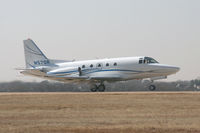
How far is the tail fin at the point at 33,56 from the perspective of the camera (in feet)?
186

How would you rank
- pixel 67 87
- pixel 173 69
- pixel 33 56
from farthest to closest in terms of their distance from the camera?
pixel 67 87, pixel 33 56, pixel 173 69

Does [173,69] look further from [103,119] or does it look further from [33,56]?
[103,119]

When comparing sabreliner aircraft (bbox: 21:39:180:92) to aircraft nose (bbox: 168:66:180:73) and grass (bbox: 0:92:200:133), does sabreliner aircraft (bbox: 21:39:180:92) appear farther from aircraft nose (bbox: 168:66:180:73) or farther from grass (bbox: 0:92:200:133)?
grass (bbox: 0:92:200:133)

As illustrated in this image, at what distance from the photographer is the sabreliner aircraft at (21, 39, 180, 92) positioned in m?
47.8

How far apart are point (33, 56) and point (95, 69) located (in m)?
10.2

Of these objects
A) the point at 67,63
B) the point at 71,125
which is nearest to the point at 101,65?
the point at 67,63

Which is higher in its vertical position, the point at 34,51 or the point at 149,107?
the point at 34,51

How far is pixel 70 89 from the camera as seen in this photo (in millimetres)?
64938

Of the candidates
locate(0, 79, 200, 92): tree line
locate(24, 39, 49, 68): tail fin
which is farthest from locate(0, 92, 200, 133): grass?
locate(0, 79, 200, 92): tree line

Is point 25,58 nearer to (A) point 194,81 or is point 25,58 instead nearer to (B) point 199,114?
(A) point 194,81

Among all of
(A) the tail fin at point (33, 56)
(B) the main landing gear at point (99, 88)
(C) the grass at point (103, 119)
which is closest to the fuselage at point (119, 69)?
(B) the main landing gear at point (99, 88)

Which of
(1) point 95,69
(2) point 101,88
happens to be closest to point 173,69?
(2) point 101,88

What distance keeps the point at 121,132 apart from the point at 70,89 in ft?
159

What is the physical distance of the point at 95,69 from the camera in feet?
166
